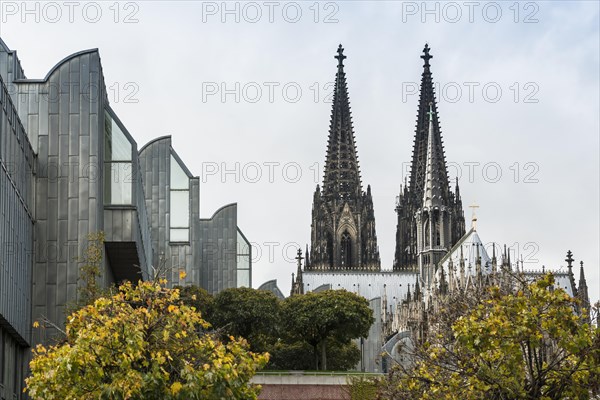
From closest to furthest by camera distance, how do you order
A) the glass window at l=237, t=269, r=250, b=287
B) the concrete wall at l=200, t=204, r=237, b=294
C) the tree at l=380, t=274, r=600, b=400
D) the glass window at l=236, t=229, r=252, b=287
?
the tree at l=380, t=274, r=600, b=400
the concrete wall at l=200, t=204, r=237, b=294
the glass window at l=237, t=269, r=250, b=287
the glass window at l=236, t=229, r=252, b=287

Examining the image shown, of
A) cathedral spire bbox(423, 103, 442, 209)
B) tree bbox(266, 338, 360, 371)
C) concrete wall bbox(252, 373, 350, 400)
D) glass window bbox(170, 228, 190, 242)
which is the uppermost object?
cathedral spire bbox(423, 103, 442, 209)

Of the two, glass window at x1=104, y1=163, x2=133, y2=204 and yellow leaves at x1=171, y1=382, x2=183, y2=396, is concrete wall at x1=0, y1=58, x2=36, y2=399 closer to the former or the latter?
glass window at x1=104, y1=163, x2=133, y2=204

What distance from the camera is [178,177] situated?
7712 centimetres

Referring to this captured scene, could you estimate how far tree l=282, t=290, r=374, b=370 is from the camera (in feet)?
282

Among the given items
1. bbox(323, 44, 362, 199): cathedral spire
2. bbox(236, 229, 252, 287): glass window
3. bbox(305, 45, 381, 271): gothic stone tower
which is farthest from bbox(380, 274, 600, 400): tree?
bbox(323, 44, 362, 199): cathedral spire

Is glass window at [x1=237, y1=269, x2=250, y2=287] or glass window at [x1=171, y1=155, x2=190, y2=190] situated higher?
glass window at [x1=171, y1=155, x2=190, y2=190]

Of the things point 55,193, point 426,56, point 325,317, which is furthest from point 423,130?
point 55,193

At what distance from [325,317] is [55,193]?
38882mm

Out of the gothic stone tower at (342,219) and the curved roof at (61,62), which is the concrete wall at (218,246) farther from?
the gothic stone tower at (342,219)

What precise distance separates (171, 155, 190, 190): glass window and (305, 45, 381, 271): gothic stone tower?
94.0 m

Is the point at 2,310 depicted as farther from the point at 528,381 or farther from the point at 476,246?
the point at 476,246

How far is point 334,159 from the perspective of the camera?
599 ft

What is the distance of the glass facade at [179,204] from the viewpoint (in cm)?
7644

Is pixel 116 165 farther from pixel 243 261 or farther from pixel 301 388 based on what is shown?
pixel 243 261
